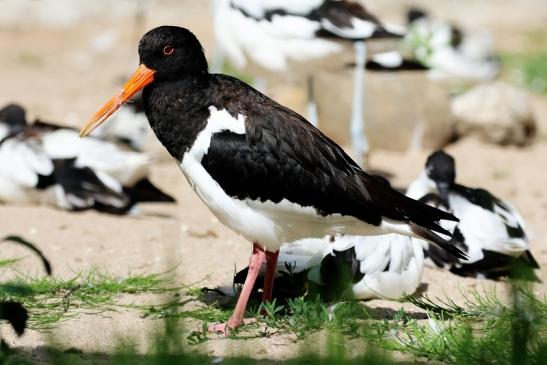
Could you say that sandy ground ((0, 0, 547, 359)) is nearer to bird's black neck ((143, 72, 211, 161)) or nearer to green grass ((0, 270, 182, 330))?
green grass ((0, 270, 182, 330))

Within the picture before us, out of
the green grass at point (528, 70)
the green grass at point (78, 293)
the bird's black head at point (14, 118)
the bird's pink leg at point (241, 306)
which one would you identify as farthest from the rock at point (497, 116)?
the bird's pink leg at point (241, 306)

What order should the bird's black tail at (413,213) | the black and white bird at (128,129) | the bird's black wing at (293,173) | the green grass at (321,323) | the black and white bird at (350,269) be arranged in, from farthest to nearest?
the black and white bird at (128,129)
the black and white bird at (350,269)
the bird's black tail at (413,213)
the bird's black wing at (293,173)
the green grass at (321,323)

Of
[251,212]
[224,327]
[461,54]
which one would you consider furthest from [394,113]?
[224,327]

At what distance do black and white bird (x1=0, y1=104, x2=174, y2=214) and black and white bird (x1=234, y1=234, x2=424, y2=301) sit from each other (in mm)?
2123

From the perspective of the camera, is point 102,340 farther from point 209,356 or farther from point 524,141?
point 524,141

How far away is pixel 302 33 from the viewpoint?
26.5 feet

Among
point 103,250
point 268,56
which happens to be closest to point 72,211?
point 103,250

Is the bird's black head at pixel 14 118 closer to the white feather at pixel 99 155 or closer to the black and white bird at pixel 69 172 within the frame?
the black and white bird at pixel 69 172

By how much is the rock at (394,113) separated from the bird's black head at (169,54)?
4727mm

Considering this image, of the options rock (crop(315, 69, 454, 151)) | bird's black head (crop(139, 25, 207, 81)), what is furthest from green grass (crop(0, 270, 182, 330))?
rock (crop(315, 69, 454, 151))

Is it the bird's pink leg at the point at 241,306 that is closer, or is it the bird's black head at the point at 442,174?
the bird's pink leg at the point at 241,306

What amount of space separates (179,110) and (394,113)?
5.14 m

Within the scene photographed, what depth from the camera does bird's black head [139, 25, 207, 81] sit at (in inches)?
189

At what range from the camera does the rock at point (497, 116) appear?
955 cm
